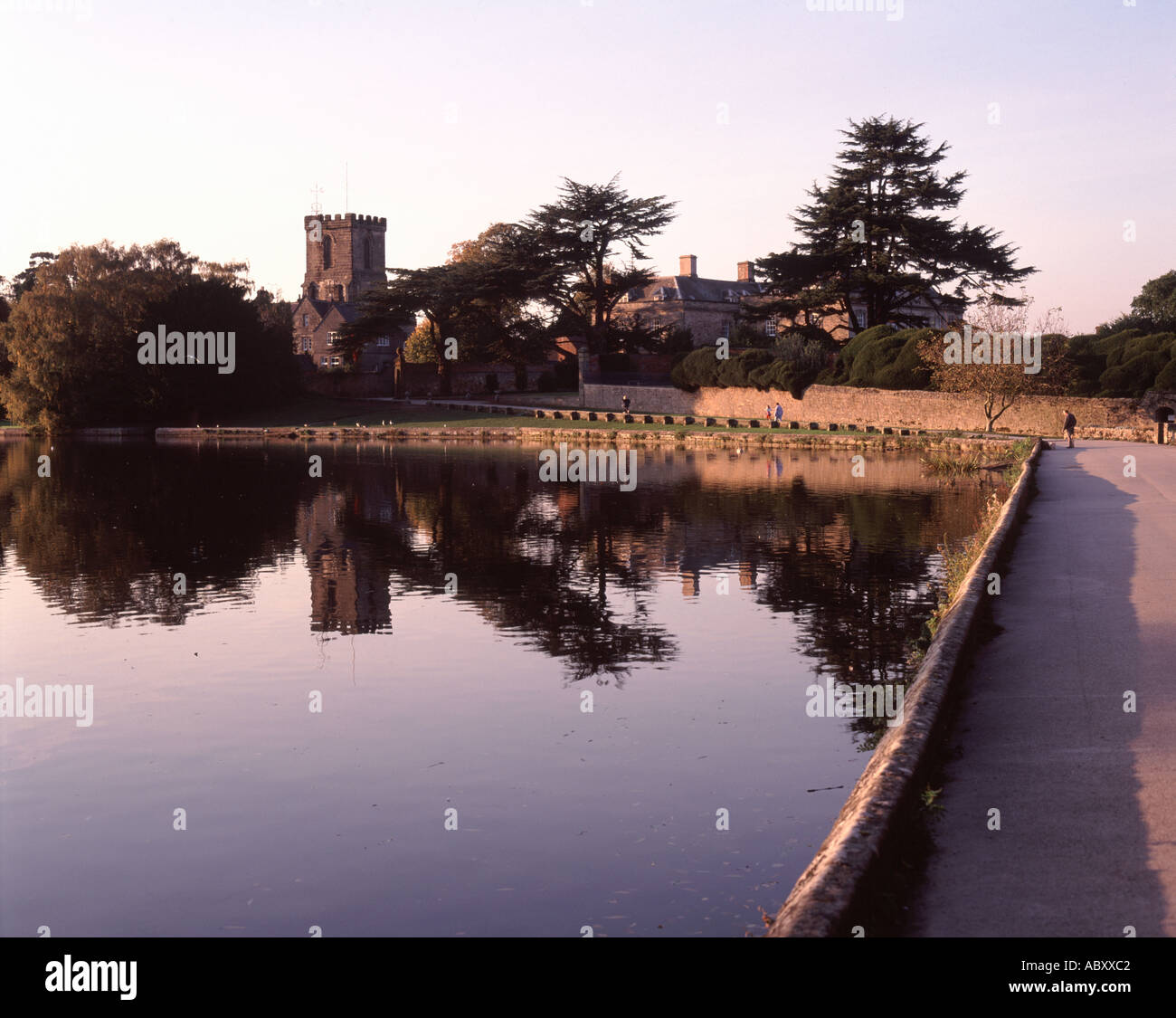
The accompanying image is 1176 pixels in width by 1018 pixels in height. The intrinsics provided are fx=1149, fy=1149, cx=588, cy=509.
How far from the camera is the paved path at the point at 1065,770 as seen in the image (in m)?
5.16

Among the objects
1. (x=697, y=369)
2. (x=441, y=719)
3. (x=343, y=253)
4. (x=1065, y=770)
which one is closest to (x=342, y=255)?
(x=343, y=253)

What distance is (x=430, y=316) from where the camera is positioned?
247 feet

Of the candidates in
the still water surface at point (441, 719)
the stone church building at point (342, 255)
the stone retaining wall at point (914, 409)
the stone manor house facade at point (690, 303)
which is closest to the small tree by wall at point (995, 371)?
the stone retaining wall at point (914, 409)

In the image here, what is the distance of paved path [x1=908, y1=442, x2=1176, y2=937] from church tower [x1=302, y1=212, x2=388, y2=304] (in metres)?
115

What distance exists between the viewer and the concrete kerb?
192 inches

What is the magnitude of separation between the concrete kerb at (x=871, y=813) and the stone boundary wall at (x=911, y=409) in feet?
131

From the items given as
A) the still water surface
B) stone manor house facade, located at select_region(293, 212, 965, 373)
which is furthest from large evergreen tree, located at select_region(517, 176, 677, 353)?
the still water surface

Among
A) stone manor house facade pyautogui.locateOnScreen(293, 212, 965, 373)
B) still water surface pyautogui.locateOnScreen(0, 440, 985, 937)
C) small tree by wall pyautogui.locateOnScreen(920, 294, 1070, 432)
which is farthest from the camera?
stone manor house facade pyautogui.locateOnScreen(293, 212, 965, 373)

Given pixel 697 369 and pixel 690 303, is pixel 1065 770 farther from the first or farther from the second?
pixel 690 303

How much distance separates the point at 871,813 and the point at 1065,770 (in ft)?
5.90

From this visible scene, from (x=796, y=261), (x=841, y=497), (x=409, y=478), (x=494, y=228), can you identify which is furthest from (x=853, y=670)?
(x=494, y=228)

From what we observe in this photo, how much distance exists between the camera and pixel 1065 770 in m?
6.92

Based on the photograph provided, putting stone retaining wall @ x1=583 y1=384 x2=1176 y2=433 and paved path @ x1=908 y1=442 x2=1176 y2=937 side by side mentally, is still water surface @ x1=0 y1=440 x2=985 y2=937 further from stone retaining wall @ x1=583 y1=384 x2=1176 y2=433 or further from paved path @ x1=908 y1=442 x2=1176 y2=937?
stone retaining wall @ x1=583 y1=384 x2=1176 y2=433
